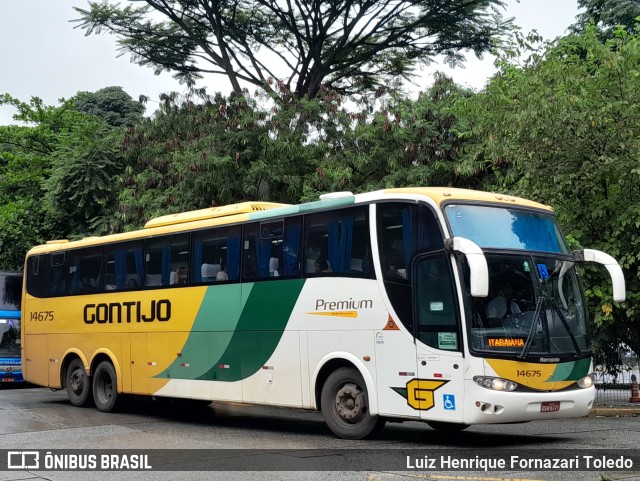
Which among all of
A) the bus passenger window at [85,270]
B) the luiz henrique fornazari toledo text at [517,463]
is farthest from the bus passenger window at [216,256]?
the luiz henrique fornazari toledo text at [517,463]

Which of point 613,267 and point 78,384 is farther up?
point 613,267

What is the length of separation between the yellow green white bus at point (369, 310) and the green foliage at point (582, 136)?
A: 3.71m

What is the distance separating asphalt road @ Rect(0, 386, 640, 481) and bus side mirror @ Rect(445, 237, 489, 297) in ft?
6.47

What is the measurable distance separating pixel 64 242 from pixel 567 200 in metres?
10.6

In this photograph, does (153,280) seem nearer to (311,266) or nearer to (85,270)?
(85,270)

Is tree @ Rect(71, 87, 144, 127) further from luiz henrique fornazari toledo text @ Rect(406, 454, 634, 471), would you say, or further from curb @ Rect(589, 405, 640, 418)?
luiz henrique fornazari toledo text @ Rect(406, 454, 634, 471)

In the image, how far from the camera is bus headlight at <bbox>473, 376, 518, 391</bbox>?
1082 cm

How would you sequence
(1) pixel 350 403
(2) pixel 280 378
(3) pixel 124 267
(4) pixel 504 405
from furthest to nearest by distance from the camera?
(3) pixel 124 267, (2) pixel 280 378, (1) pixel 350 403, (4) pixel 504 405

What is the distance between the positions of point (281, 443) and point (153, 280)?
5245 millimetres

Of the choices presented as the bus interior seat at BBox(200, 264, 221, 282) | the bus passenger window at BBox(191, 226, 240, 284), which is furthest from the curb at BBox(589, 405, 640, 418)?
the bus interior seat at BBox(200, 264, 221, 282)

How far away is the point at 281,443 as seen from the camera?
1234 cm

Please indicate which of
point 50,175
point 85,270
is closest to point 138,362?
point 85,270

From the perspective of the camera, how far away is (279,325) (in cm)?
1366

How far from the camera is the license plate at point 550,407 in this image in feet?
36.2
